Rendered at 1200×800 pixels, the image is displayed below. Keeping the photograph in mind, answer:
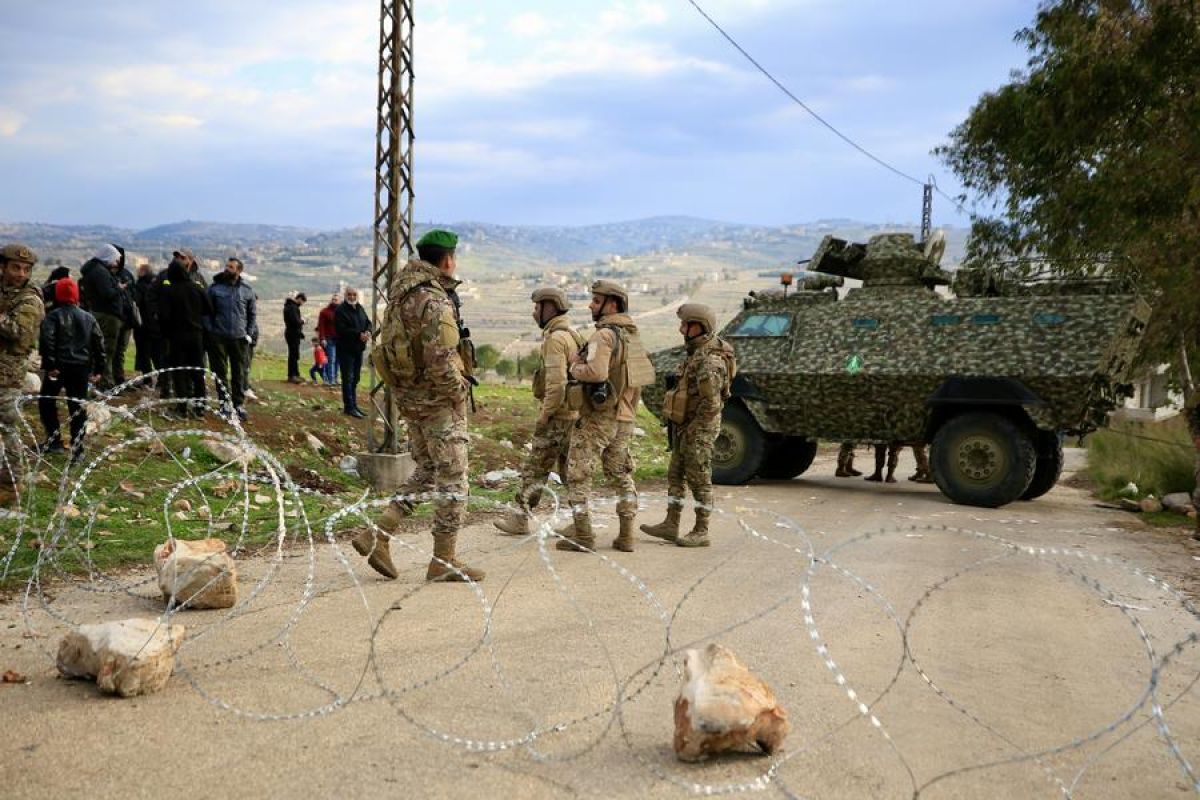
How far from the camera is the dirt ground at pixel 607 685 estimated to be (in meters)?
3.49

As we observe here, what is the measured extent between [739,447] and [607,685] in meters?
8.02

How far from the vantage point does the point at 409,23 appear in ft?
32.2

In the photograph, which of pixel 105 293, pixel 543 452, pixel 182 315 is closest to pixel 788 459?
pixel 543 452

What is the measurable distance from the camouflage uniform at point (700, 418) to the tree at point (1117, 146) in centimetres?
783

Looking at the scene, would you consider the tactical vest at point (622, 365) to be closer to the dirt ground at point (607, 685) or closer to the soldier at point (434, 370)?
the dirt ground at point (607, 685)

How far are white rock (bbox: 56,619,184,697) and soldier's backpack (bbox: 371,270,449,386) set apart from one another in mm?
2177

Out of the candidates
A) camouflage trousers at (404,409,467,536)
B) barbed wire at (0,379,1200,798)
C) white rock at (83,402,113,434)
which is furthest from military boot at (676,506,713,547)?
white rock at (83,402,113,434)

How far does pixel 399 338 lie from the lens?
6.14 m

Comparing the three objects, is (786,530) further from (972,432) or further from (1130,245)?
(1130,245)

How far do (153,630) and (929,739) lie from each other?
Answer: 2881mm

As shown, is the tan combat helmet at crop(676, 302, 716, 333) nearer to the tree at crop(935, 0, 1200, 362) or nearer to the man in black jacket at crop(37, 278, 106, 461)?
the man in black jacket at crop(37, 278, 106, 461)

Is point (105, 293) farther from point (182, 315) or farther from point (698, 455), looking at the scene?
point (698, 455)

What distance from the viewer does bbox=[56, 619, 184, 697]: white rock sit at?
13.2 feet

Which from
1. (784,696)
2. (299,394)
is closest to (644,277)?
(299,394)
